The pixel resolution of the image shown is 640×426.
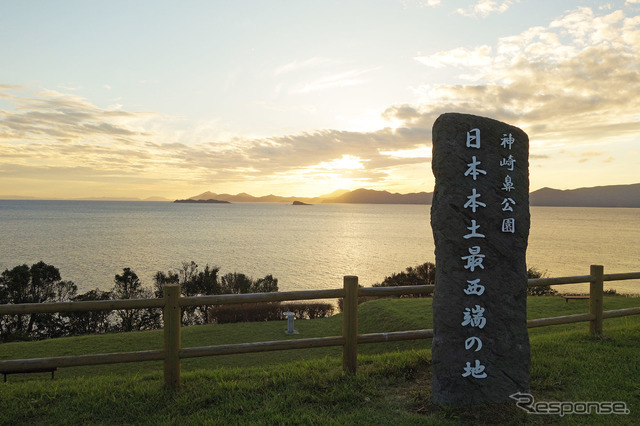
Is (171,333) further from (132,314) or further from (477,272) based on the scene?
(132,314)

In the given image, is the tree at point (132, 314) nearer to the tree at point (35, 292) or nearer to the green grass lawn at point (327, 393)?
the tree at point (35, 292)

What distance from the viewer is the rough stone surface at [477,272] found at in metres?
4.94

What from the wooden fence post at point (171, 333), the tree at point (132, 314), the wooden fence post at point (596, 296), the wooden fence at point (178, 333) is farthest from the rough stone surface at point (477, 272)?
the tree at point (132, 314)

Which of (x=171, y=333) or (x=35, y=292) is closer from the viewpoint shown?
(x=171, y=333)

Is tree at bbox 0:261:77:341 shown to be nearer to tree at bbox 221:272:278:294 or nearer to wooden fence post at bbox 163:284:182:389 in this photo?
tree at bbox 221:272:278:294

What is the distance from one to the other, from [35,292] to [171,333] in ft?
118

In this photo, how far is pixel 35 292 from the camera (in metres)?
33.6

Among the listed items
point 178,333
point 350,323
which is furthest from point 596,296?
point 178,333

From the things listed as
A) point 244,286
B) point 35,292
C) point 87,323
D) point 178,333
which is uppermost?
point 178,333

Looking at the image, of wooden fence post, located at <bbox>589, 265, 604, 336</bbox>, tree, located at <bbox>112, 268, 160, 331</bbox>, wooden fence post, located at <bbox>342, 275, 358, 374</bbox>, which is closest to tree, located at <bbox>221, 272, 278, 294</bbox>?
tree, located at <bbox>112, 268, 160, 331</bbox>

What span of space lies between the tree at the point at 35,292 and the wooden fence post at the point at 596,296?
29948 mm

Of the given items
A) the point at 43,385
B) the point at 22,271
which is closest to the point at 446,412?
the point at 43,385

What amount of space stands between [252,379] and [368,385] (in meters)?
1.65

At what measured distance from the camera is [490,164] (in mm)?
5207
